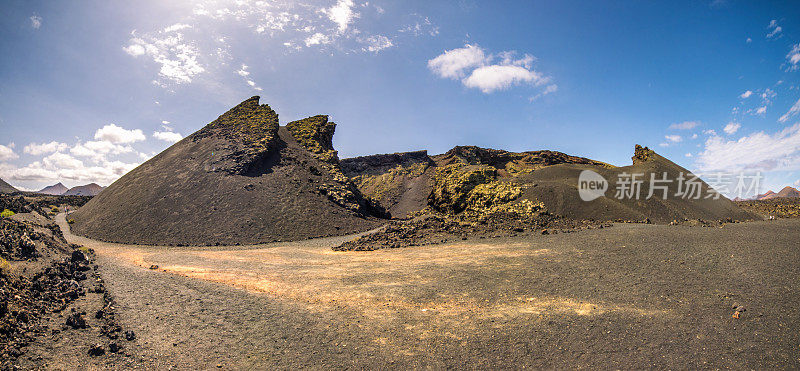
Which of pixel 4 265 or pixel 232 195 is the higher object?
pixel 232 195

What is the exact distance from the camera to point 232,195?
29.5m

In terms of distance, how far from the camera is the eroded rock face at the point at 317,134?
41250mm

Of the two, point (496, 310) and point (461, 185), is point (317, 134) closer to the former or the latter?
point (461, 185)

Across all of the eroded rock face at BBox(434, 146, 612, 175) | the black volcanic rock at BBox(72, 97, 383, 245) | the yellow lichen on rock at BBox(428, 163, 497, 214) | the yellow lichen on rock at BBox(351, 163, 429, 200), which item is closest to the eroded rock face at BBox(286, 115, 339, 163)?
the black volcanic rock at BBox(72, 97, 383, 245)

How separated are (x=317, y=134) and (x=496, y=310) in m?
41.5

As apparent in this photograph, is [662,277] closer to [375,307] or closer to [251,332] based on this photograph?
[375,307]

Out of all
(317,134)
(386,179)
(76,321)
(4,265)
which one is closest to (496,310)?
(76,321)

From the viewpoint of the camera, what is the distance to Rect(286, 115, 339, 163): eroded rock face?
41.2m

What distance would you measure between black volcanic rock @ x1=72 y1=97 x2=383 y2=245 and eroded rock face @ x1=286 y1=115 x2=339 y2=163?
2.85 ft

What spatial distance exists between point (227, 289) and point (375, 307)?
4.75 m

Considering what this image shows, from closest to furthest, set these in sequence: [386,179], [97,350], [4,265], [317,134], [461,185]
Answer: [97,350]
[4,265]
[461,185]
[317,134]
[386,179]

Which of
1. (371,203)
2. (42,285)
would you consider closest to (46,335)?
(42,285)

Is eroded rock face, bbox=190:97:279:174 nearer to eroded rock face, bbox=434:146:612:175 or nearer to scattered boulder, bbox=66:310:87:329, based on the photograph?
scattered boulder, bbox=66:310:87:329

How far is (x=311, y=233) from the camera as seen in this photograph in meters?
26.1
